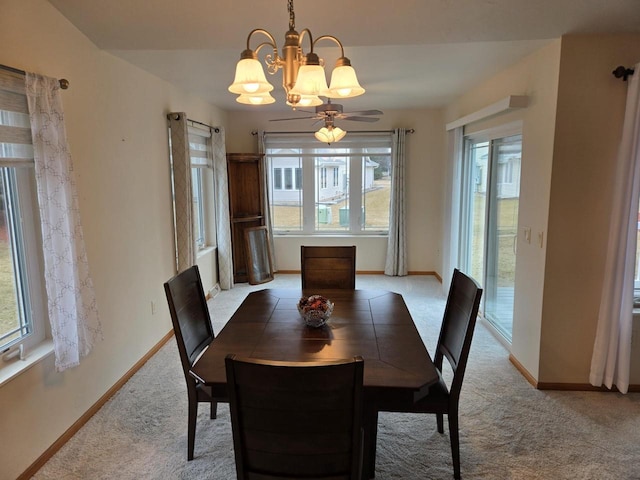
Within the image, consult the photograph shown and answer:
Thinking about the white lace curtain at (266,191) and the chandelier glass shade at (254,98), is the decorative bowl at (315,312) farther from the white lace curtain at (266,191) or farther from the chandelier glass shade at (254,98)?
the white lace curtain at (266,191)

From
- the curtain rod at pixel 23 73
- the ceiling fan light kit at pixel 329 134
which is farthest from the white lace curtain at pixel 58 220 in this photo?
the ceiling fan light kit at pixel 329 134

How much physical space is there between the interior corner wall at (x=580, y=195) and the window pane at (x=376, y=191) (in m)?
3.49

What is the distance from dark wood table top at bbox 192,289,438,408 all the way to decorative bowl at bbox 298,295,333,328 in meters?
0.04

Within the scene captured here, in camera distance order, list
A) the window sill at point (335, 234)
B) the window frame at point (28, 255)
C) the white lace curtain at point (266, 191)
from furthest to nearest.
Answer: the window sill at point (335, 234) → the white lace curtain at point (266, 191) → the window frame at point (28, 255)

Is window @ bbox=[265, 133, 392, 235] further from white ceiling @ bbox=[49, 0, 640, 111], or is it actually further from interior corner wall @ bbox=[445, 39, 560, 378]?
white ceiling @ bbox=[49, 0, 640, 111]

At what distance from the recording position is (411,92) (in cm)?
455

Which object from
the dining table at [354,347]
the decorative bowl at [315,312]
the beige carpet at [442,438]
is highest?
the decorative bowl at [315,312]

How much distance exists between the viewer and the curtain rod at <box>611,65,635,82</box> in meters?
2.53

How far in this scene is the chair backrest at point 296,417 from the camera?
4.18 ft

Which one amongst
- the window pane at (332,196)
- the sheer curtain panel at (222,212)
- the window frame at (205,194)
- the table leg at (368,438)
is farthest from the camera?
the window pane at (332,196)

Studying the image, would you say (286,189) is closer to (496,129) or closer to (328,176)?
(328,176)

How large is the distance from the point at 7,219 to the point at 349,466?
79.0 inches

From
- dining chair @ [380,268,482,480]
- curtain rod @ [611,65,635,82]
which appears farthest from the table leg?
curtain rod @ [611,65,635,82]

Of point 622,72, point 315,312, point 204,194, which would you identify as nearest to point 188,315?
point 315,312
